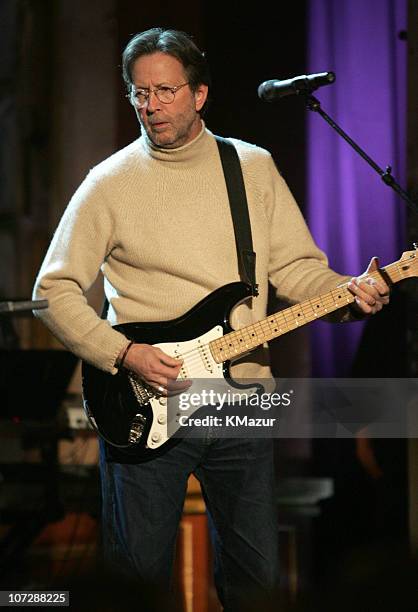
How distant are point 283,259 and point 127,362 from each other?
0.58m

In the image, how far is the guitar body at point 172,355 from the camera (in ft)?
8.70

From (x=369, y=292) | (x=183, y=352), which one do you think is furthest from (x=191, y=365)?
(x=369, y=292)

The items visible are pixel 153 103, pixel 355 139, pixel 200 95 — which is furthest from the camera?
pixel 355 139

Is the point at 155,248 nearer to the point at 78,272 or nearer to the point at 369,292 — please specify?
the point at 78,272

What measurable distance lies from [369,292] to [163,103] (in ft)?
2.53

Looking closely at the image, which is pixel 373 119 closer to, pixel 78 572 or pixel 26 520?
pixel 26 520

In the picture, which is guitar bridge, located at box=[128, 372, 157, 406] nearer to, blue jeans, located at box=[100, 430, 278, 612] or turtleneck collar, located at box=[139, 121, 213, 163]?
blue jeans, located at box=[100, 430, 278, 612]

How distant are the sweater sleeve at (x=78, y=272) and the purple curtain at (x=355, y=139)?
5.84 feet

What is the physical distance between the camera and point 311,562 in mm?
4195

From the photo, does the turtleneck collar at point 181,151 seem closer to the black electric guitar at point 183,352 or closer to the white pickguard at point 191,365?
the black electric guitar at point 183,352

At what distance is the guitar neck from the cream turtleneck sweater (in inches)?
1.9

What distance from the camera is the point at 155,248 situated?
269 centimetres

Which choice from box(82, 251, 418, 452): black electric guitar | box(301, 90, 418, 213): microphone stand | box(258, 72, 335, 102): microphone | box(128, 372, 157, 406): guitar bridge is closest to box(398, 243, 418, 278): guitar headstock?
box(82, 251, 418, 452): black electric guitar

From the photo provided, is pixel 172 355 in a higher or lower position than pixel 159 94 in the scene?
lower
